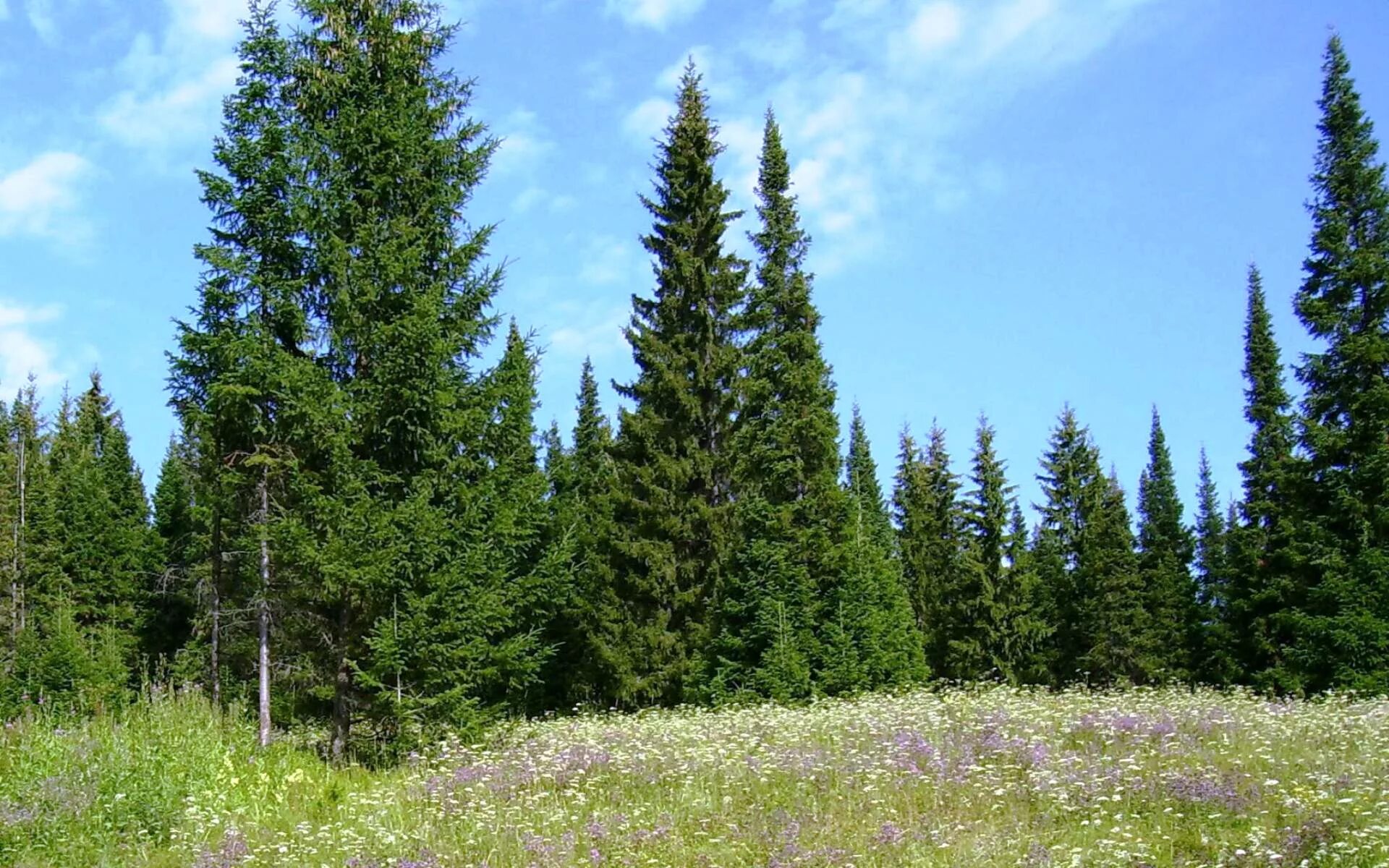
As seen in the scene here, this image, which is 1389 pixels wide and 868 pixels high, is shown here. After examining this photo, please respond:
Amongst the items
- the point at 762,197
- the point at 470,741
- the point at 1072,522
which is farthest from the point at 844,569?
the point at 1072,522

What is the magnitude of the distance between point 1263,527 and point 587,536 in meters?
24.2

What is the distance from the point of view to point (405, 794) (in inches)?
405

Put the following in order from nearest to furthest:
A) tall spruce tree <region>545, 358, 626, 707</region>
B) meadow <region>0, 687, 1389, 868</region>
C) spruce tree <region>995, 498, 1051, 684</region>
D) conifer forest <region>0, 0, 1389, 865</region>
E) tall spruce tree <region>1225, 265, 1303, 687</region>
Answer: meadow <region>0, 687, 1389, 868</region>, conifer forest <region>0, 0, 1389, 865</region>, tall spruce tree <region>545, 358, 626, 707</region>, tall spruce tree <region>1225, 265, 1303, 687</region>, spruce tree <region>995, 498, 1051, 684</region>

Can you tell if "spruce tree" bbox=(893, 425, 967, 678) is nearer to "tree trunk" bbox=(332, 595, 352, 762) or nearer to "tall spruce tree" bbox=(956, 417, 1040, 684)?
"tall spruce tree" bbox=(956, 417, 1040, 684)

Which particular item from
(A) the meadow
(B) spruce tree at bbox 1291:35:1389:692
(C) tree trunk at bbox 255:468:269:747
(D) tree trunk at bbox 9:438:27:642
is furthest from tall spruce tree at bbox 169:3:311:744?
(D) tree trunk at bbox 9:438:27:642

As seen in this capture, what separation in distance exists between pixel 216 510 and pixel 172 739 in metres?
12.1

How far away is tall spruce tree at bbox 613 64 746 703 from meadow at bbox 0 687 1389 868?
12311 mm

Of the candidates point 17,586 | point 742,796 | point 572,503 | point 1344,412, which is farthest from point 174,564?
point 1344,412

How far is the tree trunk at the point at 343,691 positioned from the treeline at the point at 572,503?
4 cm

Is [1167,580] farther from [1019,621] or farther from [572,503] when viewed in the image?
[572,503]

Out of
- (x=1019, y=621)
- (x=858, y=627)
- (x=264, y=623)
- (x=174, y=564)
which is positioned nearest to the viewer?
(x=264, y=623)

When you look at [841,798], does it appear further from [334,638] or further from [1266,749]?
[334,638]

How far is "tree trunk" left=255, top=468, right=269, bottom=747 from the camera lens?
15172mm

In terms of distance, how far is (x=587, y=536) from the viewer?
28.7 meters
